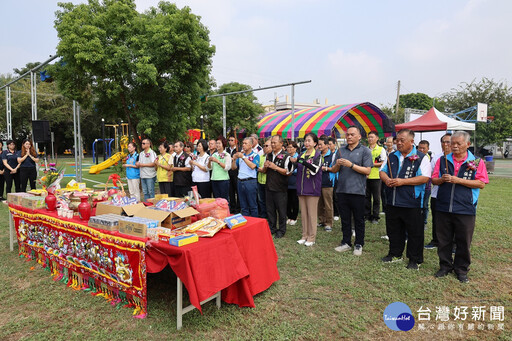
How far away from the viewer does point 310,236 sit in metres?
4.81

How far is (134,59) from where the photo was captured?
8.74 meters

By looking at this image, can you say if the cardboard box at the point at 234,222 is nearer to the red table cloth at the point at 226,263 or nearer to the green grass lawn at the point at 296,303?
the red table cloth at the point at 226,263

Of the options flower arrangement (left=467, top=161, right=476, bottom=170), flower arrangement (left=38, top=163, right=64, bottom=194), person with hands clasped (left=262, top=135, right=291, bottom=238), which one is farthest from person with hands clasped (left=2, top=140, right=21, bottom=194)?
flower arrangement (left=467, top=161, right=476, bottom=170)

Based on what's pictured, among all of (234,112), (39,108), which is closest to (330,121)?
(234,112)

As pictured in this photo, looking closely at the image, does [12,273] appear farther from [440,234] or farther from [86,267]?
[440,234]

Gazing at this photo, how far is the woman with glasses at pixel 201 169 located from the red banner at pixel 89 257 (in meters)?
2.55

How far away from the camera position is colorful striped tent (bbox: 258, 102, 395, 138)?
20.6 meters

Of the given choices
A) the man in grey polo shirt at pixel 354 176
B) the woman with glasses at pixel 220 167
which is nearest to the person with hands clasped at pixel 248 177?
the woman with glasses at pixel 220 167

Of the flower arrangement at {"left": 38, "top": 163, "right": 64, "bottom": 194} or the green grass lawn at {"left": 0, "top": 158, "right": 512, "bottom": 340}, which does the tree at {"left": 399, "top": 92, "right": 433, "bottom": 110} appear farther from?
the flower arrangement at {"left": 38, "top": 163, "right": 64, "bottom": 194}

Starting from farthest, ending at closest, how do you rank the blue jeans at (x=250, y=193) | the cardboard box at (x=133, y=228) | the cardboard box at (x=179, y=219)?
the blue jeans at (x=250, y=193)
the cardboard box at (x=179, y=219)
the cardboard box at (x=133, y=228)

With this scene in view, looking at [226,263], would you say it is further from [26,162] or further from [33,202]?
[26,162]

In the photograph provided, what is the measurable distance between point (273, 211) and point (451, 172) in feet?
8.55

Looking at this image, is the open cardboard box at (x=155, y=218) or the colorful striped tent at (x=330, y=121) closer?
the open cardboard box at (x=155, y=218)

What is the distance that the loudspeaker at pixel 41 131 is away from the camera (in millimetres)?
9617
